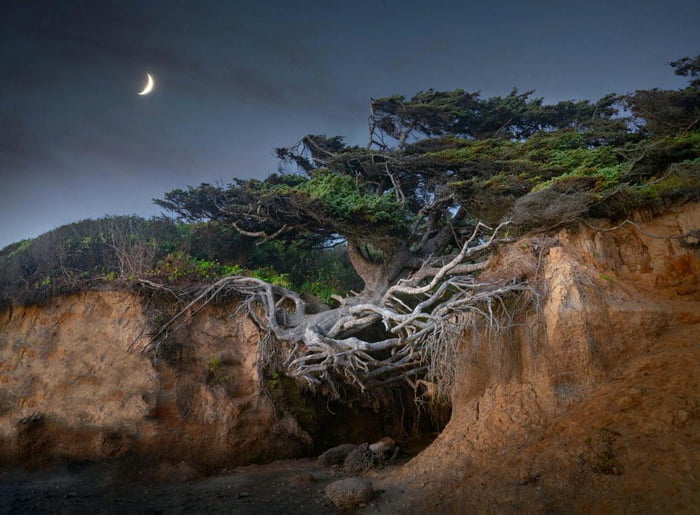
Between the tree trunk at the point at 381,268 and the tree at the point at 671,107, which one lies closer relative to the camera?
the tree at the point at 671,107

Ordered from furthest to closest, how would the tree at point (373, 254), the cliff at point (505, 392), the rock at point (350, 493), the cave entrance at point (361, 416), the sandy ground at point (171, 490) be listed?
the cave entrance at point (361, 416)
the tree at point (373, 254)
the sandy ground at point (171, 490)
the rock at point (350, 493)
the cliff at point (505, 392)

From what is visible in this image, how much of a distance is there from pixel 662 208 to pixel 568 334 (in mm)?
3412

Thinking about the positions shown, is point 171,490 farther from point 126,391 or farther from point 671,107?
point 671,107

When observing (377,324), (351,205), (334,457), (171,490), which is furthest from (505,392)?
(171,490)

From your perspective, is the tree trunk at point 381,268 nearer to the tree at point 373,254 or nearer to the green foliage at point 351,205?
the tree at point 373,254

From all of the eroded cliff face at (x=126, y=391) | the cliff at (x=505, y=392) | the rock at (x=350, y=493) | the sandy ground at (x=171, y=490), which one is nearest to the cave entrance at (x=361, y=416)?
the cliff at (x=505, y=392)

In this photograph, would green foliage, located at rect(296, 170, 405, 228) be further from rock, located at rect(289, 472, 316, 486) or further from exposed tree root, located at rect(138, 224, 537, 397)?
rock, located at rect(289, 472, 316, 486)

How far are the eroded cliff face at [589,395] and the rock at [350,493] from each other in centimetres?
76

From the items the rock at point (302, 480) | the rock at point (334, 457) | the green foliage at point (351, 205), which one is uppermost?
the green foliage at point (351, 205)

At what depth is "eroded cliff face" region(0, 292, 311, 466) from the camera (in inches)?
382

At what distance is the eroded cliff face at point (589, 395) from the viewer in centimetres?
534

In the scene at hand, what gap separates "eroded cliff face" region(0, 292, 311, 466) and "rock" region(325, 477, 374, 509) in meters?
4.32

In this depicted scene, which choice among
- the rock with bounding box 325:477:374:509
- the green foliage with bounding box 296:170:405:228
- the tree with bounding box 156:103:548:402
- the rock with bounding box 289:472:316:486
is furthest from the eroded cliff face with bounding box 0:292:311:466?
the rock with bounding box 325:477:374:509

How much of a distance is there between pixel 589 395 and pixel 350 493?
429 cm
